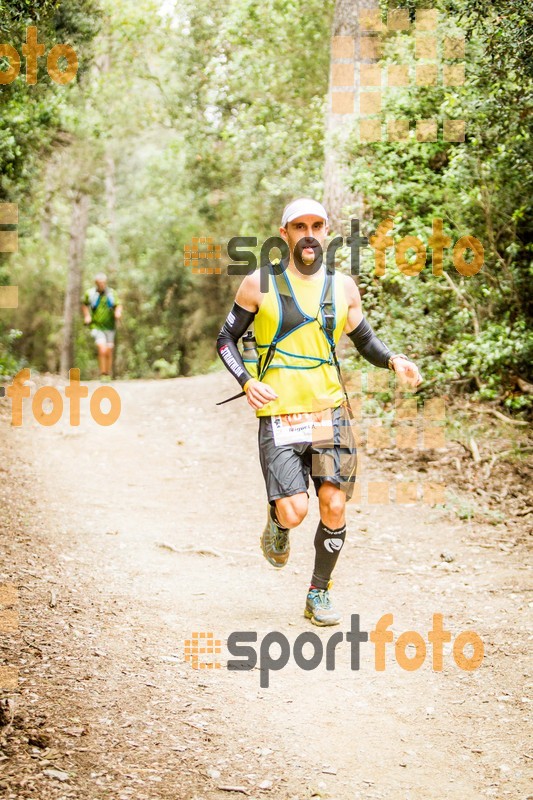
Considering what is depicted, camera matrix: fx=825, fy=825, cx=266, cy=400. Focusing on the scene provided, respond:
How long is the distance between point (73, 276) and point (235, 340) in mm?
19291

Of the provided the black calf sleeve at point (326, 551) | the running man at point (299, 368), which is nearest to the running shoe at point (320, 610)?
the black calf sleeve at point (326, 551)

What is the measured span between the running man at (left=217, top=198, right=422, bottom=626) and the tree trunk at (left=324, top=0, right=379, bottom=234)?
5658mm

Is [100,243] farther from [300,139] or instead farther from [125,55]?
[300,139]

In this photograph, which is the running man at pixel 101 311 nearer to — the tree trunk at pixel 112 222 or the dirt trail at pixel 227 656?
the dirt trail at pixel 227 656

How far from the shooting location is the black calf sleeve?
16.3 feet

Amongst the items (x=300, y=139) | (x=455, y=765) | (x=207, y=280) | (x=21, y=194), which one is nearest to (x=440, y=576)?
(x=455, y=765)

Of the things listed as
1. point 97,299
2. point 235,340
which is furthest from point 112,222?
point 235,340

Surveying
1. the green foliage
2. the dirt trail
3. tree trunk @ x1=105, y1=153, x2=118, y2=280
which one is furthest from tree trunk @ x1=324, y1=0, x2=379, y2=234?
tree trunk @ x1=105, y1=153, x2=118, y2=280

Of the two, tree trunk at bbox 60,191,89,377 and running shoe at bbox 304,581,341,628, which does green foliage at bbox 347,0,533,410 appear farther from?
tree trunk at bbox 60,191,89,377

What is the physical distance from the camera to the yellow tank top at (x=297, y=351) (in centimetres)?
473

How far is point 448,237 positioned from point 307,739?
22.8 feet

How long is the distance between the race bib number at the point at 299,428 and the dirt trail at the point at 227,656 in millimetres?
1144

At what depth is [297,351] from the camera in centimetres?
476

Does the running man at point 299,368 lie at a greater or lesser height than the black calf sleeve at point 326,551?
greater
